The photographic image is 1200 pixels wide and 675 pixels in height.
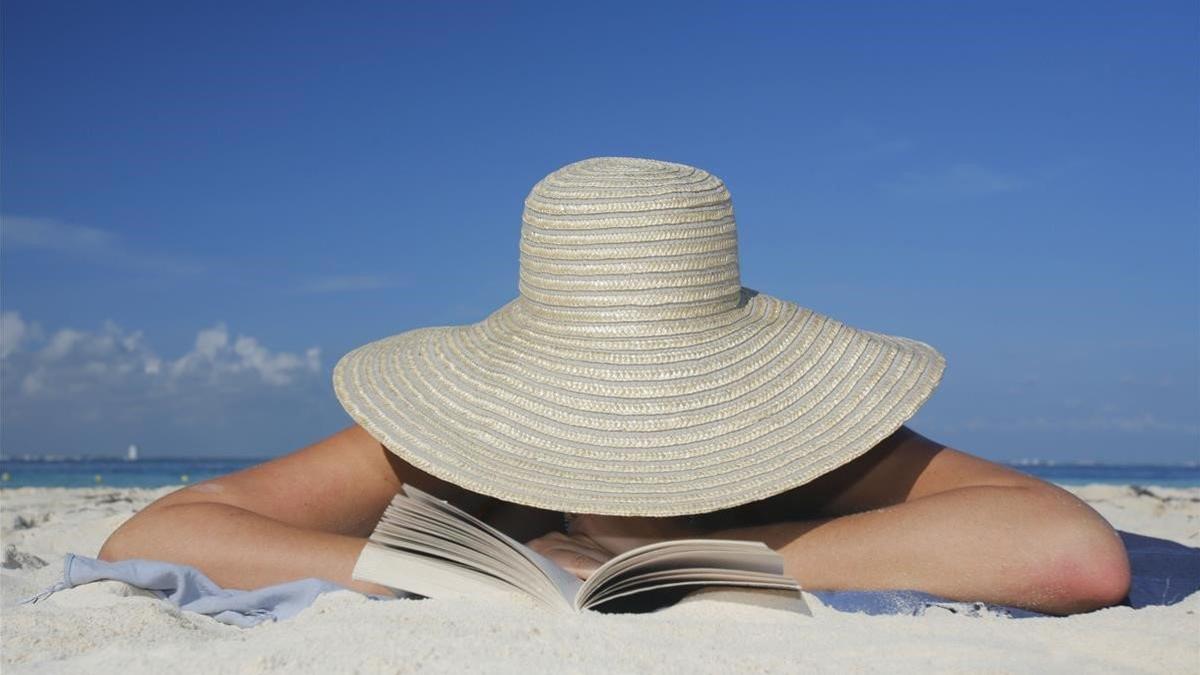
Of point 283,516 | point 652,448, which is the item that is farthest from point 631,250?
point 283,516

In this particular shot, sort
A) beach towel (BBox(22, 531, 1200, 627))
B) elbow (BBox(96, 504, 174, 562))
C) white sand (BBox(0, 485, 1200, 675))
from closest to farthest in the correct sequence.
A: 1. white sand (BBox(0, 485, 1200, 675))
2. beach towel (BBox(22, 531, 1200, 627))
3. elbow (BBox(96, 504, 174, 562))

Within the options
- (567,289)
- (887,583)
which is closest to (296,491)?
(567,289)

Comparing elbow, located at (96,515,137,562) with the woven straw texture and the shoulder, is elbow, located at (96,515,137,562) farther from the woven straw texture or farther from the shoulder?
the shoulder

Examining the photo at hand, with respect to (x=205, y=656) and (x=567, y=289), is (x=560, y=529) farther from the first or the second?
(x=205, y=656)

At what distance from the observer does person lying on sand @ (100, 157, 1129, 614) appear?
196cm

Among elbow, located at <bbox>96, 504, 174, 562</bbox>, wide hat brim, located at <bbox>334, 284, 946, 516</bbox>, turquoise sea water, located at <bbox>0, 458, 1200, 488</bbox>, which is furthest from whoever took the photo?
turquoise sea water, located at <bbox>0, 458, 1200, 488</bbox>

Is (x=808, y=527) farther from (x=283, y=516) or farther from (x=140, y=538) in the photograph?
(x=140, y=538)

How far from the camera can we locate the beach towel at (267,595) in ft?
6.26

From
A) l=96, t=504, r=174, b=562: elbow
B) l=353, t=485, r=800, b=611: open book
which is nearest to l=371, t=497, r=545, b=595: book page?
l=353, t=485, r=800, b=611: open book

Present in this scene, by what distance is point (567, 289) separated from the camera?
2.35 meters

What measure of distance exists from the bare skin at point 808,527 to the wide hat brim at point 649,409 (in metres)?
0.13

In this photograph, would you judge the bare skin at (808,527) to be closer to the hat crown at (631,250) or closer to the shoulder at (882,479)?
the shoulder at (882,479)

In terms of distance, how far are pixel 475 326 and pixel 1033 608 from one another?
1.38 meters

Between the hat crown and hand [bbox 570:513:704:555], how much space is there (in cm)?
42
